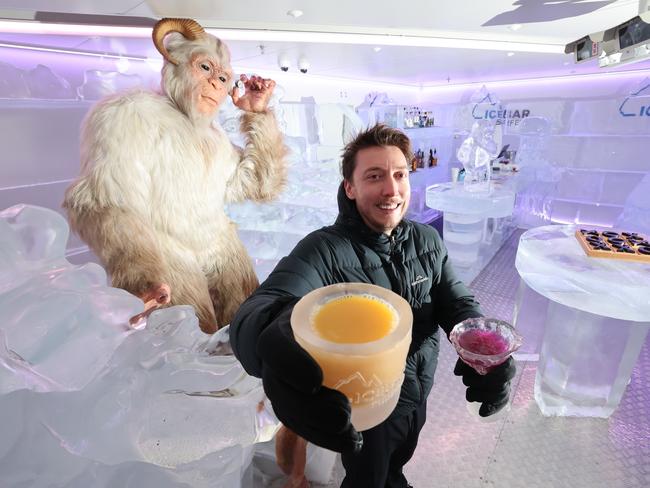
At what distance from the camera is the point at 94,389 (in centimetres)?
51

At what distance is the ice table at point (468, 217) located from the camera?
309cm

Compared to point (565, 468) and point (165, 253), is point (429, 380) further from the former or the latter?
point (165, 253)

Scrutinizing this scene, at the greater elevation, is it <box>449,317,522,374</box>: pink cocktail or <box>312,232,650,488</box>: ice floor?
<box>449,317,522,374</box>: pink cocktail

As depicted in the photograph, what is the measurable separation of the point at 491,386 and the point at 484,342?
154 mm

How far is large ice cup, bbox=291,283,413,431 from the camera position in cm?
50

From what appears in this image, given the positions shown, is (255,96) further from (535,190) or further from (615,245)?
(535,190)

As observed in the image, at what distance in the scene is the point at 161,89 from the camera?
1.41m

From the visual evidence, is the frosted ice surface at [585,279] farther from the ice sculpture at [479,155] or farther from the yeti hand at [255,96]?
the ice sculpture at [479,155]

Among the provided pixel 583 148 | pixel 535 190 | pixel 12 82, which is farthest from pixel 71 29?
pixel 583 148

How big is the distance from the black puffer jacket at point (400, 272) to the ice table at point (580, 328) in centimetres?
69

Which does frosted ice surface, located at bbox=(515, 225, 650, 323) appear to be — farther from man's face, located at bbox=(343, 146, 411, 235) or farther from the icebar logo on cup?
the icebar logo on cup

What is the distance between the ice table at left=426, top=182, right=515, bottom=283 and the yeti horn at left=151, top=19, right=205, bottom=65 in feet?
8.07

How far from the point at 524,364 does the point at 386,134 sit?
76.5 inches

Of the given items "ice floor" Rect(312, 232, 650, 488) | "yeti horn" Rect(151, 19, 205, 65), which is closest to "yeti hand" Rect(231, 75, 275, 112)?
"yeti horn" Rect(151, 19, 205, 65)
